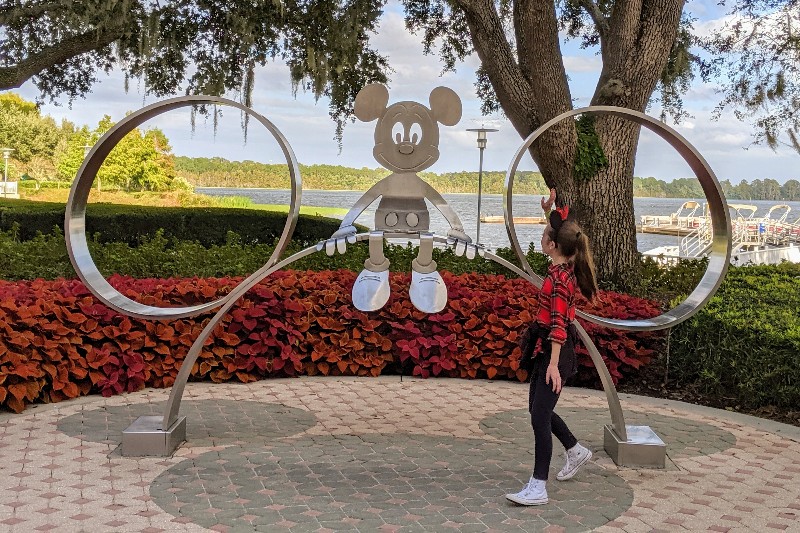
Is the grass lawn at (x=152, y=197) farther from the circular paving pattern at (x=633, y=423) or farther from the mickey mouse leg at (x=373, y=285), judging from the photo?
the mickey mouse leg at (x=373, y=285)

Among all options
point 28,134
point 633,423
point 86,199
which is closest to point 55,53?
point 86,199

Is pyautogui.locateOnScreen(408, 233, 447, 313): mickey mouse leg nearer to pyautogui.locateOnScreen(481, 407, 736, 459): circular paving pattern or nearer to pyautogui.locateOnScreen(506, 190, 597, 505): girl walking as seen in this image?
pyautogui.locateOnScreen(506, 190, 597, 505): girl walking

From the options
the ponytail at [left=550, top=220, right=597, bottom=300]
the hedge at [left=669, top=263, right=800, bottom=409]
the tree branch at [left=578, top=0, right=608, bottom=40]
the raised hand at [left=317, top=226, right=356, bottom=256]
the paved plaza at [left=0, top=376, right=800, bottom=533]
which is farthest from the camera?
the tree branch at [left=578, top=0, right=608, bottom=40]

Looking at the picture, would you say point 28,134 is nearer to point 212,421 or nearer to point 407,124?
point 212,421

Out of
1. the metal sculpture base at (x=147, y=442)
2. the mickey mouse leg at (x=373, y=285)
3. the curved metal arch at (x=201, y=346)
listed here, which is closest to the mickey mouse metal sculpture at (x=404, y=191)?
the mickey mouse leg at (x=373, y=285)

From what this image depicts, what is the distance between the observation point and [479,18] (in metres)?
7.36

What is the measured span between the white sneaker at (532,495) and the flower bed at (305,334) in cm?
232

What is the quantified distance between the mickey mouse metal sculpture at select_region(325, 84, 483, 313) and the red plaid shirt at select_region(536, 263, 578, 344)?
580 mm

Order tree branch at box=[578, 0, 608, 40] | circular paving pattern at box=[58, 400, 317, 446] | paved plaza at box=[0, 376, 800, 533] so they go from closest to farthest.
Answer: paved plaza at box=[0, 376, 800, 533] → circular paving pattern at box=[58, 400, 317, 446] → tree branch at box=[578, 0, 608, 40]

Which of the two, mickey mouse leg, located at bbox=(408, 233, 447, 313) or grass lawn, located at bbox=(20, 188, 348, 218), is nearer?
mickey mouse leg, located at bbox=(408, 233, 447, 313)

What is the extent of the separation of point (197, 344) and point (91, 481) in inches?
32.4

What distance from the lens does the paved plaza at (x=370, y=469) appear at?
3.10 meters

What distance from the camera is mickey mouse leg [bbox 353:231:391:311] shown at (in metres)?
3.84

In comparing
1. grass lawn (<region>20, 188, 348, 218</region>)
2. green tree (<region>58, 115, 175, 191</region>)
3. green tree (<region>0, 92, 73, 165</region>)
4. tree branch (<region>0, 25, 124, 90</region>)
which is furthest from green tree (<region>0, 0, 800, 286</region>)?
green tree (<region>0, 92, 73, 165</region>)
